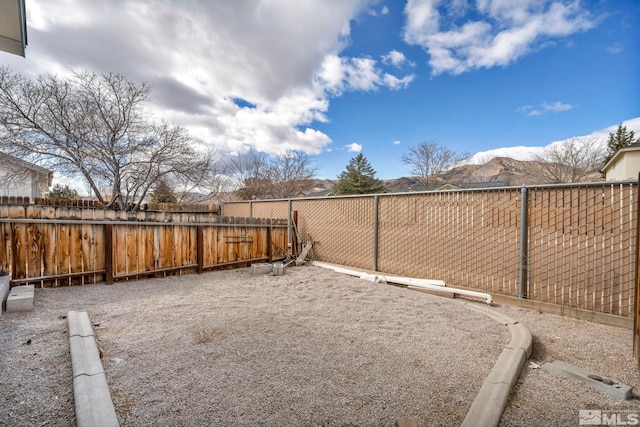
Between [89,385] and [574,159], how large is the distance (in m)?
26.2

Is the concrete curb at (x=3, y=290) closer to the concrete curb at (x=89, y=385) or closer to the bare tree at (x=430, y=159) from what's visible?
the concrete curb at (x=89, y=385)

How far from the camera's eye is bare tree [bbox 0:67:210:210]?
7.50 meters

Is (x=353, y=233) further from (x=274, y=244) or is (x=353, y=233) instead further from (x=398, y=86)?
(x=398, y=86)

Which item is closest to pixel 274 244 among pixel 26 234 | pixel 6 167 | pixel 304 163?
pixel 26 234

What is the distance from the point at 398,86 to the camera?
11906 mm

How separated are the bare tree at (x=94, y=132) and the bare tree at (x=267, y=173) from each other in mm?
10118

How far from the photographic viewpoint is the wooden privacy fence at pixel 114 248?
13.9 feet

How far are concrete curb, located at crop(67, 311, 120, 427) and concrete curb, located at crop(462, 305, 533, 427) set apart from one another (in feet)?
6.74

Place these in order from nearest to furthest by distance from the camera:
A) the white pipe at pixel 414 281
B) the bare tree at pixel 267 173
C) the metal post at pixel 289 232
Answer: the white pipe at pixel 414 281 → the metal post at pixel 289 232 → the bare tree at pixel 267 173

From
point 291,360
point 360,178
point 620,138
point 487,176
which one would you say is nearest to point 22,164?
point 291,360

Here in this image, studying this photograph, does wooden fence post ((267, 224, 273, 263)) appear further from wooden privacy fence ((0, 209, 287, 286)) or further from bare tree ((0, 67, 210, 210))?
bare tree ((0, 67, 210, 210))

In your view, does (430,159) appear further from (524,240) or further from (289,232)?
(524,240)

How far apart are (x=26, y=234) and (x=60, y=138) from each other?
535 centimetres

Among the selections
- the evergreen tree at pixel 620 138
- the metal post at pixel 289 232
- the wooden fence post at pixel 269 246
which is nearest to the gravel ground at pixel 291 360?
the wooden fence post at pixel 269 246
